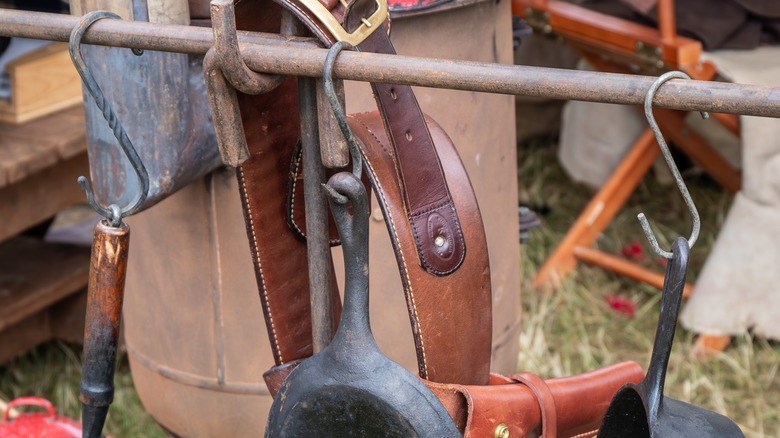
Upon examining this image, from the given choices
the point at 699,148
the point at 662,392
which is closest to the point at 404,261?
the point at 662,392

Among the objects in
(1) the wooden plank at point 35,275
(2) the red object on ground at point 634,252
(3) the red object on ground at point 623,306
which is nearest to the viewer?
(1) the wooden plank at point 35,275

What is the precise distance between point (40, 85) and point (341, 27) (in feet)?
Answer: 4.03

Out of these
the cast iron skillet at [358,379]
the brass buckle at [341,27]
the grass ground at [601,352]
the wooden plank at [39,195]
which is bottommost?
the grass ground at [601,352]

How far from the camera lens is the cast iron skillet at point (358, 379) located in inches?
29.5

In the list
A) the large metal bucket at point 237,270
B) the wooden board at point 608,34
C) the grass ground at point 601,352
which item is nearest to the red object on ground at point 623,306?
the grass ground at point 601,352

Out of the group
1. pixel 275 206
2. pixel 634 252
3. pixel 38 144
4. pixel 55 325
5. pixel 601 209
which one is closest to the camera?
pixel 275 206

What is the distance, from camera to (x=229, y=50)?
0.76m

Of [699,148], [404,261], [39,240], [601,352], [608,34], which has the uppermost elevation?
[404,261]

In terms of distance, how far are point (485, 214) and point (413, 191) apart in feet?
1.65

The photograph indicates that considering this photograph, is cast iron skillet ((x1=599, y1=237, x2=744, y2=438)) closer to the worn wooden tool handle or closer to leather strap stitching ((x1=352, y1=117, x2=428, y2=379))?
leather strap stitching ((x1=352, y1=117, x2=428, y2=379))

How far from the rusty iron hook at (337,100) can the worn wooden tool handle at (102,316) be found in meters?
0.24

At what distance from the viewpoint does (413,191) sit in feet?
2.72

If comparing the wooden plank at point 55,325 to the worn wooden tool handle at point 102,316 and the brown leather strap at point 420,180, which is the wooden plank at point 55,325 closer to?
the worn wooden tool handle at point 102,316

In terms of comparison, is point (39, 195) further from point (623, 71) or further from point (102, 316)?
point (623, 71)
